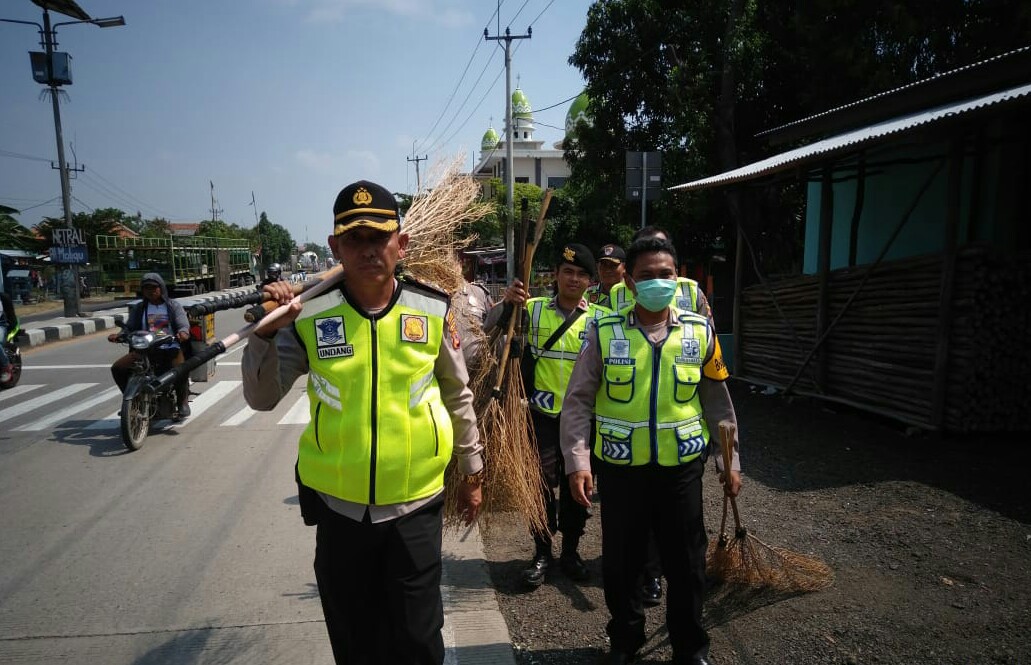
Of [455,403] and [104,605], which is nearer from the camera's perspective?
[455,403]

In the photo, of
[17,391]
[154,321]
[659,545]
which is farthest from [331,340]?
[17,391]

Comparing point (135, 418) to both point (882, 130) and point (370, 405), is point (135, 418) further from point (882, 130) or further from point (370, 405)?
point (882, 130)

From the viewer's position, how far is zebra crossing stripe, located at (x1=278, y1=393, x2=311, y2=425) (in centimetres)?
771

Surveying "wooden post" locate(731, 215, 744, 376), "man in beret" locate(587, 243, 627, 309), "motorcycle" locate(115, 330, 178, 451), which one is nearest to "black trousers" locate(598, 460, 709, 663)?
"man in beret" locate(587, 243, 627, 309)

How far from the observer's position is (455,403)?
2.45m

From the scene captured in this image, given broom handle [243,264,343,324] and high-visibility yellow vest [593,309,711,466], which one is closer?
broom handle [243,264,343,324]

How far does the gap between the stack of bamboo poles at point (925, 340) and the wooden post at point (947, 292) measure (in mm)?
59

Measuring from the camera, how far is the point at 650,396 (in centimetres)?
265

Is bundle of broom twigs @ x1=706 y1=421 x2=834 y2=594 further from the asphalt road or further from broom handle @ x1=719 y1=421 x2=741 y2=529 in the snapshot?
the asphalt road

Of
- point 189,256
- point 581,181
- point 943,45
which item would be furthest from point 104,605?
point 189,256

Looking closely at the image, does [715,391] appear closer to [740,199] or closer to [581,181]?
[740,199]

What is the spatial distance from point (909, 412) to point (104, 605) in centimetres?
676

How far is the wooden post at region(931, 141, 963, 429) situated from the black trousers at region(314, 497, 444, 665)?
18.2 feet

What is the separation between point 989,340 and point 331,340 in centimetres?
602
